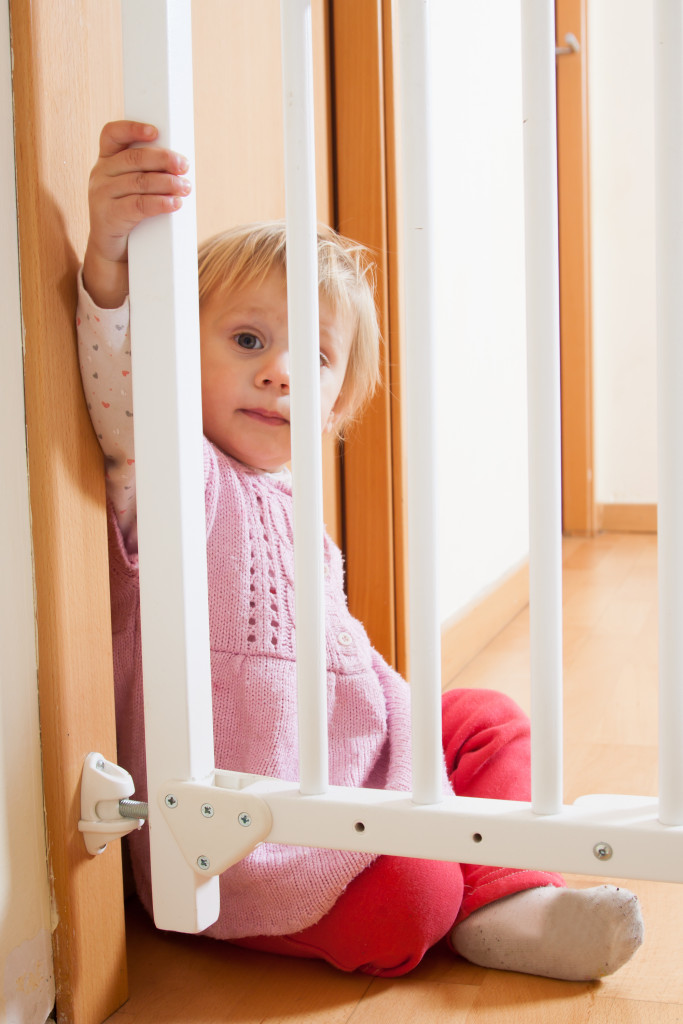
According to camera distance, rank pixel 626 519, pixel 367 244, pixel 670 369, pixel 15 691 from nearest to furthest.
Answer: pixel 670 369, pixel 15 691, pixel 367 244, pixel 626 519

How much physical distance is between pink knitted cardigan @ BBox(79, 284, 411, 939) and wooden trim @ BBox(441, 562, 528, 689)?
562 millimetres

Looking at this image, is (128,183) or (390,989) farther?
(390,989)

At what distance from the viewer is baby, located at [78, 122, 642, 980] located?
1.94ft

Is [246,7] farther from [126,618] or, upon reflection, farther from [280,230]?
[126,618]

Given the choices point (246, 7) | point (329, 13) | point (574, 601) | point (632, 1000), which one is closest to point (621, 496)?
point (574, 601)

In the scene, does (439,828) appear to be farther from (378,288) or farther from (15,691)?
(378,288)

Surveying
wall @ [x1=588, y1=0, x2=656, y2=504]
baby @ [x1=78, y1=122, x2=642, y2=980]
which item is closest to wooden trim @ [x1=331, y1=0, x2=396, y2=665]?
baby @ [x1=78, y1=122, x2=642, y2=980]

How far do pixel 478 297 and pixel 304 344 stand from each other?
111 cm

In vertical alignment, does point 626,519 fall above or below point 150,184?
below

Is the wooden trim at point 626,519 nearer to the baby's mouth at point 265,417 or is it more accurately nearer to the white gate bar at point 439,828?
the baby's mouth at point 265,417

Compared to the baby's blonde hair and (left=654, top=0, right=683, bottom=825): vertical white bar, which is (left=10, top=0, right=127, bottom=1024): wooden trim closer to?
the baby's blonde hair

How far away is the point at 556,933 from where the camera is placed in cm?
65

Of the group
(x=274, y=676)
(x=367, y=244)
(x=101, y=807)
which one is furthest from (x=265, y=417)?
(x=367, y=244)

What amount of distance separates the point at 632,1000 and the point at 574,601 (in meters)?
1.28
